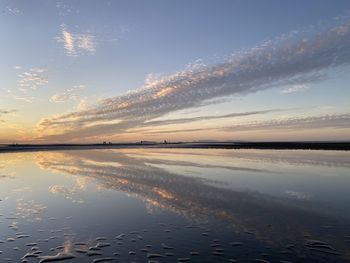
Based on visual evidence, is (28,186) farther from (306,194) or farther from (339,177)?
(339,177)

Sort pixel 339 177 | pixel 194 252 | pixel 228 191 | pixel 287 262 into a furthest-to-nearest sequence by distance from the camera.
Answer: pixel 339 177 < pixel 228 191 < pixel 194 252 < pixel 287 262

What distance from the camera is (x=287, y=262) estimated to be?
9.59 metres

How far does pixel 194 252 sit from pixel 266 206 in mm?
7725

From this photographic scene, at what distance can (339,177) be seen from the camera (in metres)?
26.9

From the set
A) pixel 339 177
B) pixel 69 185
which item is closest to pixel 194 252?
pixel 69 185

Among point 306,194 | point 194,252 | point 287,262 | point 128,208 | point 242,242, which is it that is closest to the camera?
point 287,262

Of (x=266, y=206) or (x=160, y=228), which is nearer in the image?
(x=160, y=228)

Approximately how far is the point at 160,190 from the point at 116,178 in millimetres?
7186

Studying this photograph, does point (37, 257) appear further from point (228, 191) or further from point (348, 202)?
point (348, 202)

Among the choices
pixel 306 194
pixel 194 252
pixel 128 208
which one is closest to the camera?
pixel 194 252

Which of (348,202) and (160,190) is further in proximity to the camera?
(160,190)

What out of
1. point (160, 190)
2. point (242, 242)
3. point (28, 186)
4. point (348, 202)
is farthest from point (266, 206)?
point (28, 186)

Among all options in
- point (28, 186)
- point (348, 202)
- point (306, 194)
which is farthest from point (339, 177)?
point (28, 186)

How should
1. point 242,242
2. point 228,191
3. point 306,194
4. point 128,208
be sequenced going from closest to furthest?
point 242,242, point 128,208, point 306,194, point 228,191
